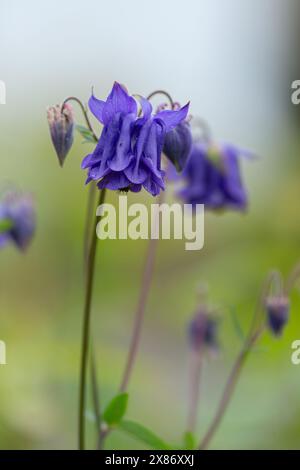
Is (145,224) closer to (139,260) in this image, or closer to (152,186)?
(139,260)

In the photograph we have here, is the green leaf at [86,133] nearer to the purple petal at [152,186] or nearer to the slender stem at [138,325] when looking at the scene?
the purple petal at [152,186]

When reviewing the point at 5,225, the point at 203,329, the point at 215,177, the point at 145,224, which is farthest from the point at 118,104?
the point at 145,224

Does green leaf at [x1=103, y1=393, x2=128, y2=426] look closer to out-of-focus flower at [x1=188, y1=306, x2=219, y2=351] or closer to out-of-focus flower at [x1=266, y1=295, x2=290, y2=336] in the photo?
out-of-focus flower at [x1=266, y1=295, x2=290, y2=336]

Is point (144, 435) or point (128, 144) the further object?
point (144, 435)

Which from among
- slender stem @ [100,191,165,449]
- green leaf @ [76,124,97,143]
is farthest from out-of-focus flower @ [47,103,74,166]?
slender stem @ [100,191,165,449]

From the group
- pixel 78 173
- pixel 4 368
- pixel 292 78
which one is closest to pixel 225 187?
pixel 4 368

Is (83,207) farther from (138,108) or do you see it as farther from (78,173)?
(138,108)
